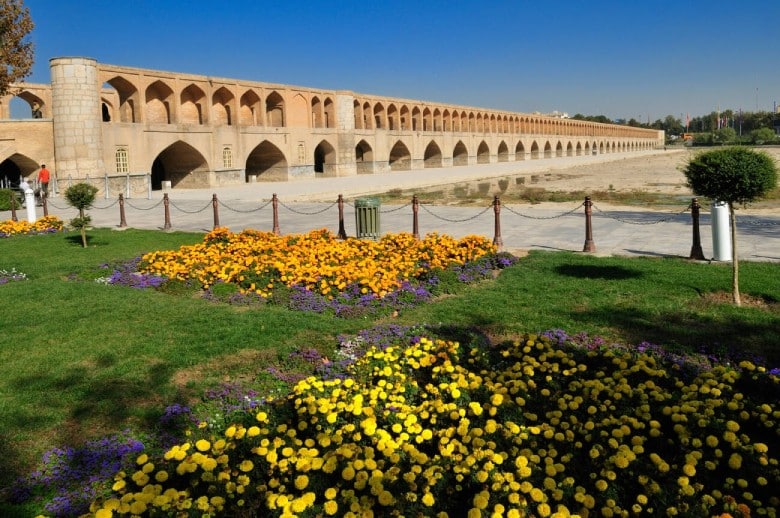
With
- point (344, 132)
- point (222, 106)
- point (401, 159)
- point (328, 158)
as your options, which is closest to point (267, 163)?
point (222, 106)

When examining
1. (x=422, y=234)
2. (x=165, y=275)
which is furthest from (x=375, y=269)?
(x=422, y=234)

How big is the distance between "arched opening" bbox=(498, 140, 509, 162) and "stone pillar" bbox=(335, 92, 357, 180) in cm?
2684

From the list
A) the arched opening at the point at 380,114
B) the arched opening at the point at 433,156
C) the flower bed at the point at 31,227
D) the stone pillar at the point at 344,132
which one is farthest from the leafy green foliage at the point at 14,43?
the arched opening at the point at 433,156

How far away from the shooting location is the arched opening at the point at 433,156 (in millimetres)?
48000

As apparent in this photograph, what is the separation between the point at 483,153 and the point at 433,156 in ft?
34.0

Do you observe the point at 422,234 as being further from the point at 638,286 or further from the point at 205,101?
the point at 205,101

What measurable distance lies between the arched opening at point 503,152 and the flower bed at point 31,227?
51182 millimetres

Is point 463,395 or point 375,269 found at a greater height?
point 375,269

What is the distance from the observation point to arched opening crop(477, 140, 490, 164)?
55750 millimetres

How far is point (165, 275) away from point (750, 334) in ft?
19.9

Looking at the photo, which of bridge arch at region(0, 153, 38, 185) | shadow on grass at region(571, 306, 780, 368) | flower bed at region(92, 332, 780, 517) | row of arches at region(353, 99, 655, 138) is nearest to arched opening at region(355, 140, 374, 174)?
row of arches at region(353, 99, 655, 138)

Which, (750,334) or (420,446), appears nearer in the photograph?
(420,446)

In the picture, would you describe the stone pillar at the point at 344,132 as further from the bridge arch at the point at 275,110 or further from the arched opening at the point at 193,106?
the arched opening at the point at 193,106

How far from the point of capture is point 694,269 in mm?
7227
